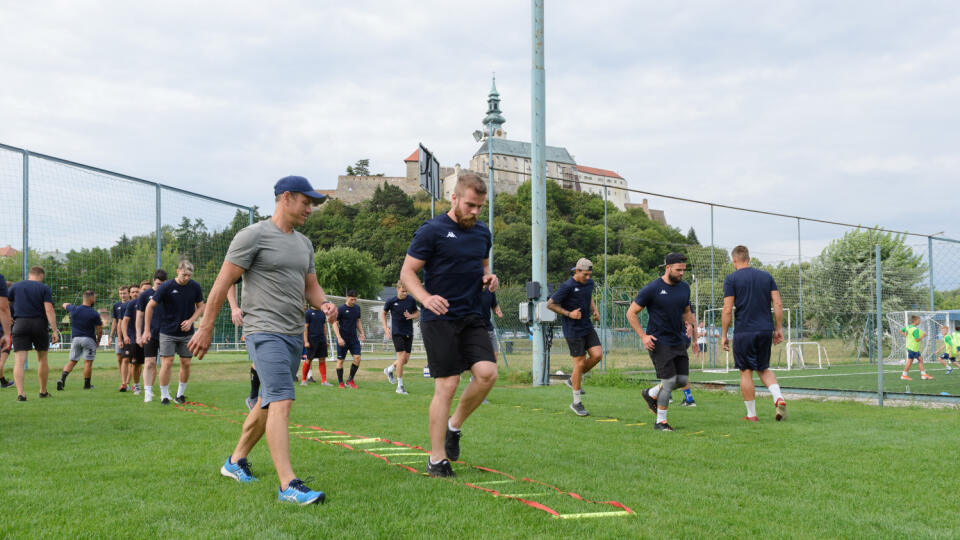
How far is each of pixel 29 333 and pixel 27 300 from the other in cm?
46

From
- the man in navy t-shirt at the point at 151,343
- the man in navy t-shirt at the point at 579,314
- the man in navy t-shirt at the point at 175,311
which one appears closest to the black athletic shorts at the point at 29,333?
the man in navy t-shirt at the point at 151,343

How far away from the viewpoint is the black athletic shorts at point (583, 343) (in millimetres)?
9344

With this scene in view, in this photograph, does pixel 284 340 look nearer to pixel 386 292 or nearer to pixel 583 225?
pixel 583 225

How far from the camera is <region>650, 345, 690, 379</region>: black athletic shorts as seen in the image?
7.96 m

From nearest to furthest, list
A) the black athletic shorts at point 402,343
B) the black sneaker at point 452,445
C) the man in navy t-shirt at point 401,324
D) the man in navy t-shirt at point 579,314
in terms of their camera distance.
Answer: the black sneaker at point 452,445 < the man in navy t-shirt at point 579,314 < the man in navy t-shirt at point 401,324 < the black athletic shorts at point 402,343

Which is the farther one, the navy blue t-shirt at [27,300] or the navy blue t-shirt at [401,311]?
the navy blue t-shirt at [401,311]

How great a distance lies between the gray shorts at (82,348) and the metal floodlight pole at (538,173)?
7955mm

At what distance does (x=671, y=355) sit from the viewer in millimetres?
7977

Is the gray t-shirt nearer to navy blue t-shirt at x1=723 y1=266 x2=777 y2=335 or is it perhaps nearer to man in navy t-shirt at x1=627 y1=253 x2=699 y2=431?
man in navy t-shirt at x1=627 y1=253 x2=699 y2=431

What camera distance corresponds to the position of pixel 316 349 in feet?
46.2

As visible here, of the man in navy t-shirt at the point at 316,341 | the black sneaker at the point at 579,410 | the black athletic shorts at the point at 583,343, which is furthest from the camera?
the man in navy t-shirt at the point at 316,341

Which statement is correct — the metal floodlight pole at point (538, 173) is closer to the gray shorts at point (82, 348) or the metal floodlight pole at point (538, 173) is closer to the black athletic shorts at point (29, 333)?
the gray shorts at point (82, 348)

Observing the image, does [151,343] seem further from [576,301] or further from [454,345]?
[454,345]

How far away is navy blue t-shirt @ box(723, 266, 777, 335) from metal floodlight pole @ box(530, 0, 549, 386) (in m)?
5.64
